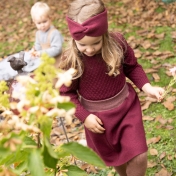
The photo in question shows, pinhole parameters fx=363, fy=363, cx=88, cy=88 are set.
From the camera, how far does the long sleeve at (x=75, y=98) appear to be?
2.27 meters

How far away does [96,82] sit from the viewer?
7.49 ft

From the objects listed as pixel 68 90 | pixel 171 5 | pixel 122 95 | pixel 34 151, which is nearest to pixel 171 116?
pixel 122 95

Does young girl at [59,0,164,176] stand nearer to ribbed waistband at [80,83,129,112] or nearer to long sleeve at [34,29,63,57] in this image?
ribbed waistband at [80,83,129,112]

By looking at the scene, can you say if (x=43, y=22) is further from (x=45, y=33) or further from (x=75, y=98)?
(x=75, y=98)

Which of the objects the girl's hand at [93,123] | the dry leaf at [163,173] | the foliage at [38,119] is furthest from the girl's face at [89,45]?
the dry leaf at [163,173]

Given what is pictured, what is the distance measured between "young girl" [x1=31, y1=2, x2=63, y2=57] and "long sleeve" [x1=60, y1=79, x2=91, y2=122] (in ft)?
5.43

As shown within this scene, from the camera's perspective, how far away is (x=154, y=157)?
3.18 metres

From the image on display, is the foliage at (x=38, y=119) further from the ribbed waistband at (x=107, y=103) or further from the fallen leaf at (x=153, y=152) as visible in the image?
the fallen leaf at (x=153, y=152)

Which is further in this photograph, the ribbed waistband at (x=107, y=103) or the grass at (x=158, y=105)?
the grass at (x=158, y=105)

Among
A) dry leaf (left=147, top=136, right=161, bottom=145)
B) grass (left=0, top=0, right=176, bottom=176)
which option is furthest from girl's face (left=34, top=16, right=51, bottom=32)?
dry leaf (left=147, top=136, right=161, bottom=145)

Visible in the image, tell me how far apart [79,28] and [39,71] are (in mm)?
1064

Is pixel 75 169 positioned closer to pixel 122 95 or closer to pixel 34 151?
pixel 34 151

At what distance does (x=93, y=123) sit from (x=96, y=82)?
0.85ft

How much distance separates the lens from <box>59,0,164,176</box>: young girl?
7.22 feet
